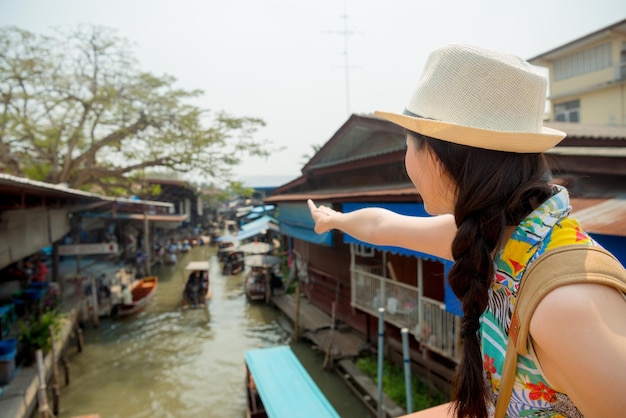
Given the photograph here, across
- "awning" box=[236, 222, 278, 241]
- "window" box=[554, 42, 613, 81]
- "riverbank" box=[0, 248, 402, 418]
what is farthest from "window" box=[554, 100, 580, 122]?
"riverbank" box=[0, 248, 402, 418]

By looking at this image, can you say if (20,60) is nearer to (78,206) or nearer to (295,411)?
(78,206)

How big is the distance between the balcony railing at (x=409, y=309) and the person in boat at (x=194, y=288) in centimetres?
991

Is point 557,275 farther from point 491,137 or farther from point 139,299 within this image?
point 139,299

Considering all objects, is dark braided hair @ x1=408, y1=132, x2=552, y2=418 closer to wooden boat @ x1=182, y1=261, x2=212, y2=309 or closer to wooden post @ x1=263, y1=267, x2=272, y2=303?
wooden post @ x1=263, y1=267, x2=272, y2=303

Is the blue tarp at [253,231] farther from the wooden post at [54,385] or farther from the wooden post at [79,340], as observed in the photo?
the wooden post at [54,385]

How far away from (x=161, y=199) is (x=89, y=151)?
64.6 feet

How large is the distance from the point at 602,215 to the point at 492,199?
3507 millimetres

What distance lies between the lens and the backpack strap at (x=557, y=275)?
59cm

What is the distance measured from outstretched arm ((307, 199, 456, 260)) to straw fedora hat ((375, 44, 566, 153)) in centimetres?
43

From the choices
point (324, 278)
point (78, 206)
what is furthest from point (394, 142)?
point (78, 206)

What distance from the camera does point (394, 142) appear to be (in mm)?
9188

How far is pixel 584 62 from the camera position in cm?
2039

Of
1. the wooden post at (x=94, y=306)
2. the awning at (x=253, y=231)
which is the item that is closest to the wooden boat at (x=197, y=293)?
→ the wooden post at (x=94, y=306)

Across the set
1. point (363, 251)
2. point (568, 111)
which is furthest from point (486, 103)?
point (568, 111)
